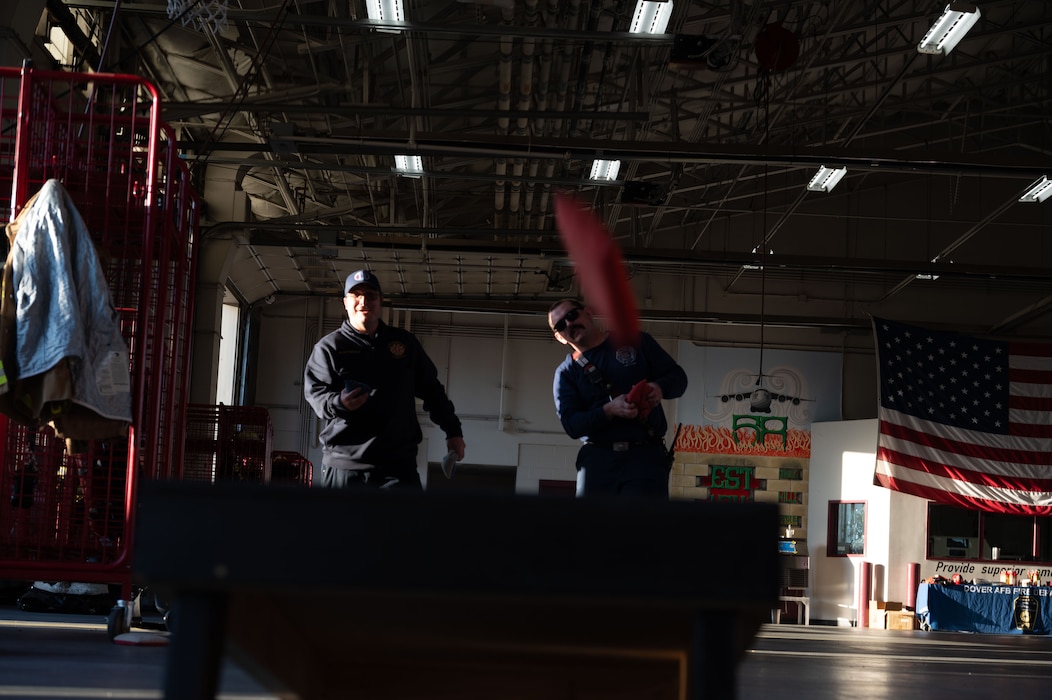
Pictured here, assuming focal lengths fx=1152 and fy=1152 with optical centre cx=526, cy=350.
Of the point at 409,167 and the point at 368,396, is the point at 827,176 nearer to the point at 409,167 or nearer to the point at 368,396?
the point at 409,167

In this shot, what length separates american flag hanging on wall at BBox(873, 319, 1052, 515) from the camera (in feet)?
52.2

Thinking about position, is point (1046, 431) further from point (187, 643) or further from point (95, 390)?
point (187, 643)

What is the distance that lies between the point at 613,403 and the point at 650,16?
5.47 meters

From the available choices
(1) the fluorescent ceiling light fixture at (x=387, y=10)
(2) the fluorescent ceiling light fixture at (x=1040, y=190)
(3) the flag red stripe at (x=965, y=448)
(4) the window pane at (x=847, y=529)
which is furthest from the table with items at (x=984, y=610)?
(1) the fluorescent ceiling light fixture at (x=387, y=10)

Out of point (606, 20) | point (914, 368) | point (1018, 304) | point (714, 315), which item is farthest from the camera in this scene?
point (1018, 304)

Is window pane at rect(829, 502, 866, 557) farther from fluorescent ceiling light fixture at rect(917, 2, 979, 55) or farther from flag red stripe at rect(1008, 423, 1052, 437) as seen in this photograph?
fluorescent ceiling light fixture at rect(917, 2, 979, 55)

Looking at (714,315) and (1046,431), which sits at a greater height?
(714,315)

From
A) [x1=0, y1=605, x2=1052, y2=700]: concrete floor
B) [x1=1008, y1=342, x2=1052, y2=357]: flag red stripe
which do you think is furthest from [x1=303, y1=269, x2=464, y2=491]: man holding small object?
[x1=1008, y1=342, x2=1052, y2=357]: flag red stripe

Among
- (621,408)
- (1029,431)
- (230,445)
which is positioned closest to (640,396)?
(621,408)

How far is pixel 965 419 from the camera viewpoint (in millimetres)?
16250

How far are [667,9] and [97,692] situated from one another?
283 inches

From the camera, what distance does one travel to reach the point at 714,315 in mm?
20500

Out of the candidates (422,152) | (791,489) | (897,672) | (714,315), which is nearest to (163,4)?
(422,152)

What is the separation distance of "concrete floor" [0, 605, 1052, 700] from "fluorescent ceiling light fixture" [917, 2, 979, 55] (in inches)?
204
